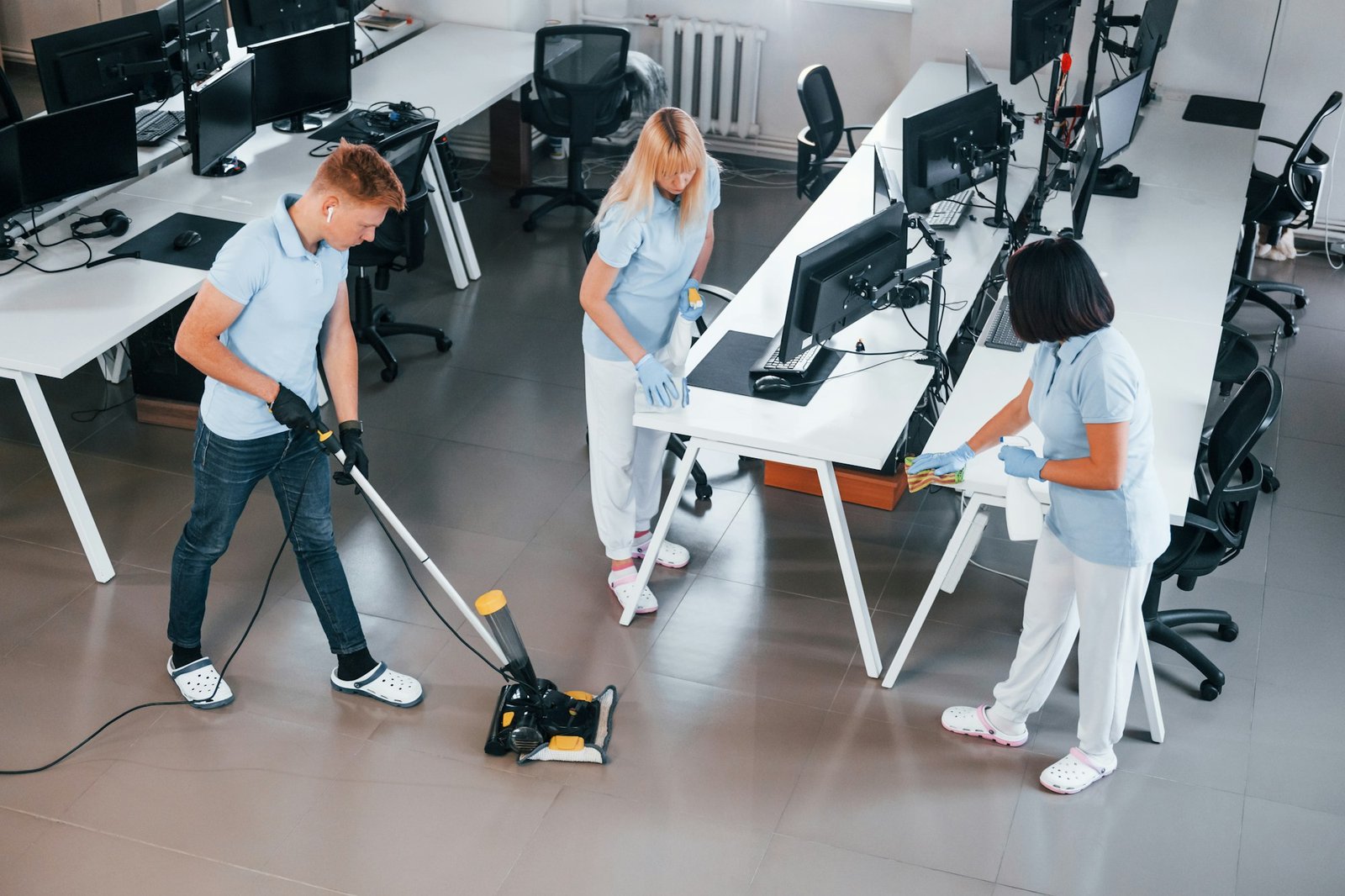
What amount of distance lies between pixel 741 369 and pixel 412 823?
1551 millimetres

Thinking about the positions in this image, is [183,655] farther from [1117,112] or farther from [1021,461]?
[1117,112]

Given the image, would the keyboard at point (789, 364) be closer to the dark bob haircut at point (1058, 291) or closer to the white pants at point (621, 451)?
the white pants at point (621, 451)

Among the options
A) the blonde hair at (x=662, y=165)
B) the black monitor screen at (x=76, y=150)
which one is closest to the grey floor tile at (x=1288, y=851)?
the blonde hair at (x=662, y=165)

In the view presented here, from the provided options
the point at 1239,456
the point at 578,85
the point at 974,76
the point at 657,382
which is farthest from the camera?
the point at 578,85

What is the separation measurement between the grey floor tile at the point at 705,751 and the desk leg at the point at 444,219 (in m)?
2.75

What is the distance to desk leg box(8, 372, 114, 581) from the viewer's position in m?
3.75

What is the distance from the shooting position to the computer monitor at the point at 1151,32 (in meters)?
5.43

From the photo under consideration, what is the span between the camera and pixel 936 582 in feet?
11.2

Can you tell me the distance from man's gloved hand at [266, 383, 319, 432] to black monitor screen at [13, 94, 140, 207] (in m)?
1.86

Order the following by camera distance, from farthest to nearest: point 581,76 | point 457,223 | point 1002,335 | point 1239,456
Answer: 1. point 581,76
2. point 457,223
3. point 1002,335
4. point 1239,456

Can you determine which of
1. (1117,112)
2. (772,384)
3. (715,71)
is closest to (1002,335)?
(772,384)

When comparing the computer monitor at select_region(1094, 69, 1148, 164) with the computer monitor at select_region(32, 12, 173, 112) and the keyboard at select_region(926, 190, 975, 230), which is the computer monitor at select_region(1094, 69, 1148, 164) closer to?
the keyboard at select_region(926, 190, 975, 230)

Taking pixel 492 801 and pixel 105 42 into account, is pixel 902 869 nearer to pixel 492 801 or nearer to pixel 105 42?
pixel 492 801

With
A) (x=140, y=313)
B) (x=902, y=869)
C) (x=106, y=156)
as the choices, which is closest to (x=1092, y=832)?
(x=902, y=869)
